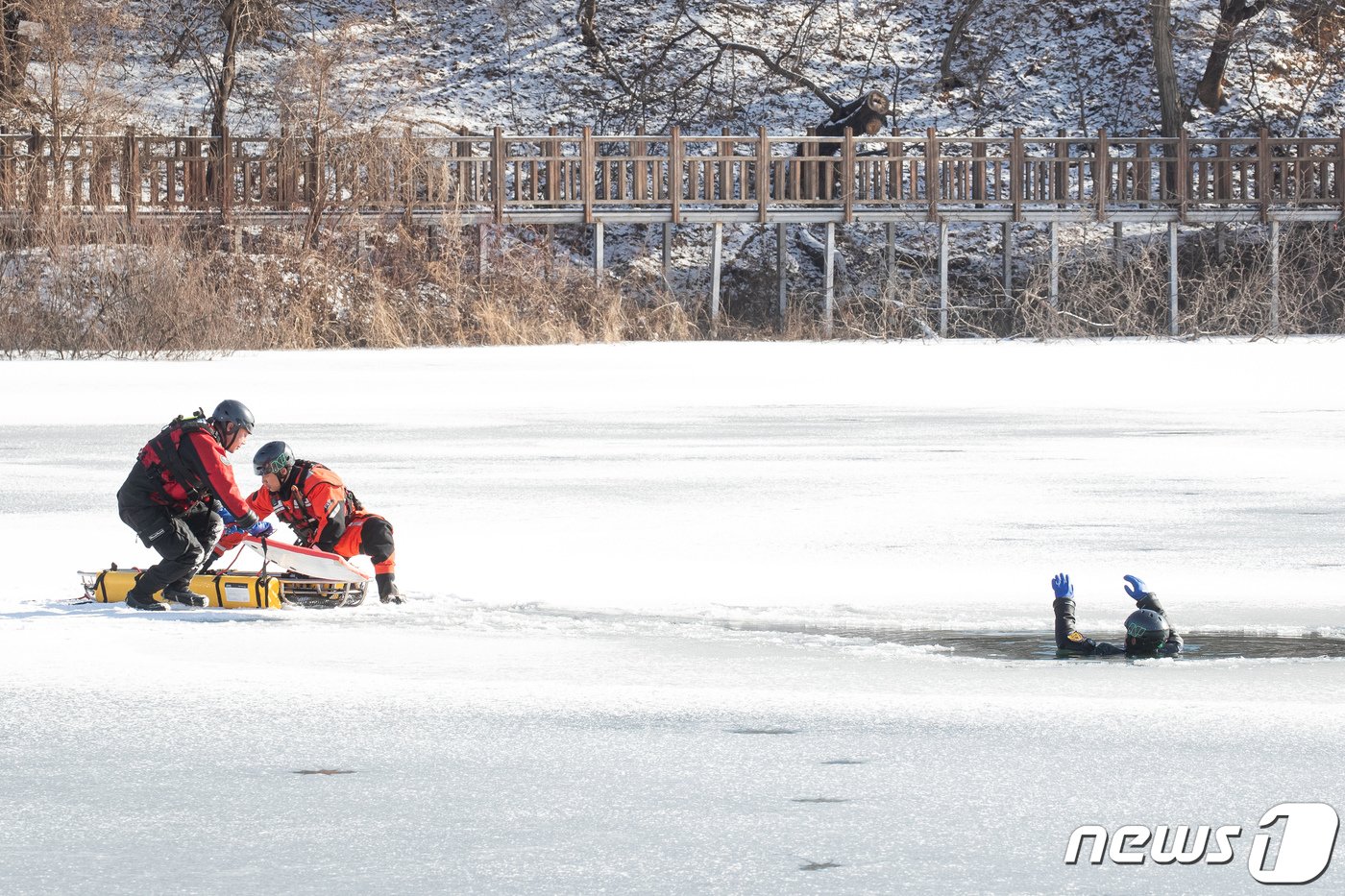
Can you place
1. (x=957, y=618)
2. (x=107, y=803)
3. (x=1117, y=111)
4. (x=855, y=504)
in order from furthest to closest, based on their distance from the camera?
(x=1117, y=111), (x=855, y=504), (x=957, y=618), (x=107, y=803)

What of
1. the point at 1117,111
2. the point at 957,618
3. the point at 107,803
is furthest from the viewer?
the point at 1117,111

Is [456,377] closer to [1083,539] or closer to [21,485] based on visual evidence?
[21,485]

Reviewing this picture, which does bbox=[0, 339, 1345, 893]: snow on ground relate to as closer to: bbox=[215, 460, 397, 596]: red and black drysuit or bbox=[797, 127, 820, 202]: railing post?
bbox=[215, 460, 397, 596]: red and black drysuit

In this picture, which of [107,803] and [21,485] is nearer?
[107,803]

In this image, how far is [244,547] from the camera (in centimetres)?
834

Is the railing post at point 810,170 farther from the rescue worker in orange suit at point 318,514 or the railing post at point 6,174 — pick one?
the rescue worker in orange suit at point 318,514

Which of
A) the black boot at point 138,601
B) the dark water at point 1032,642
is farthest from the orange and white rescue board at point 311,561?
the dark water at point 1032,642

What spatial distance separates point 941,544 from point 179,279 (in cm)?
1566

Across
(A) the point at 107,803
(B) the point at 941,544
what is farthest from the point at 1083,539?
(A) the point at 107,803

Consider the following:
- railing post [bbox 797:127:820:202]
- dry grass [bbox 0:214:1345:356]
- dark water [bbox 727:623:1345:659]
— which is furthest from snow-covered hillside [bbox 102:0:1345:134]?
dark water [bbox 727:623:1345:659]

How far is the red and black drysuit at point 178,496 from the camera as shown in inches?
279

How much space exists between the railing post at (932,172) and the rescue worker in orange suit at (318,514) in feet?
70.4

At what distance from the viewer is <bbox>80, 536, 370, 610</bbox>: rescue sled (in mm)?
7160

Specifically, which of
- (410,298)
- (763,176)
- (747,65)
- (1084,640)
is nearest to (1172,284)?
(763,176)
